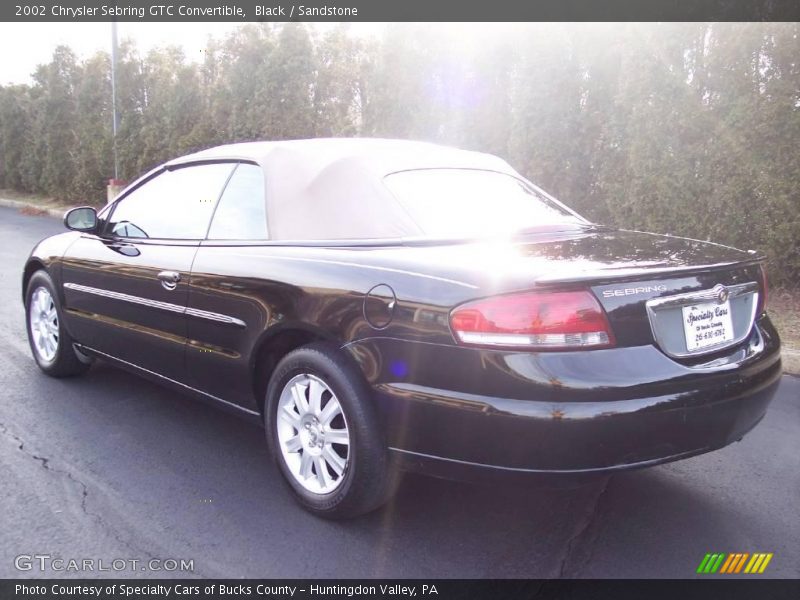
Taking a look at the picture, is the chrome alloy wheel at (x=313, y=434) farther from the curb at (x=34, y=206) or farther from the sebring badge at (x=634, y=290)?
the curb at (x=34, y=206)

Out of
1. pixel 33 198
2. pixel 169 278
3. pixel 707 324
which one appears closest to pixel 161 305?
pixel 169 278

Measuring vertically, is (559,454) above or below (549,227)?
below

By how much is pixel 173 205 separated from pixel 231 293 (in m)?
0.99

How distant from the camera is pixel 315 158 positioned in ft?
10.9

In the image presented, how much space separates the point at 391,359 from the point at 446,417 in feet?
0.98

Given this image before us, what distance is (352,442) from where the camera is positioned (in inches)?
106

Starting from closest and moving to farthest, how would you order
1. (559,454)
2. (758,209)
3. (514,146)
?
(559,454)
(758,209)
(514,146)

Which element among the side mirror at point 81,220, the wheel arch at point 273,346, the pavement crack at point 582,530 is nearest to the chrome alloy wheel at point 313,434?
the wheel arch at point 273,346

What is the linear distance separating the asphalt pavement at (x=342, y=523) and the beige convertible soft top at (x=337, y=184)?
1.20 meters

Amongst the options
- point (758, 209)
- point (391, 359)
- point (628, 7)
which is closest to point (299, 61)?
point (628, 7)

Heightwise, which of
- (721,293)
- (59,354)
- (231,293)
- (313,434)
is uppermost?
(721,293)

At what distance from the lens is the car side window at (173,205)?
365 cm

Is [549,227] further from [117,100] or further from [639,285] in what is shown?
[117,100]

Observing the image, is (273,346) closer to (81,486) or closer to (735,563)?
(81,486)
